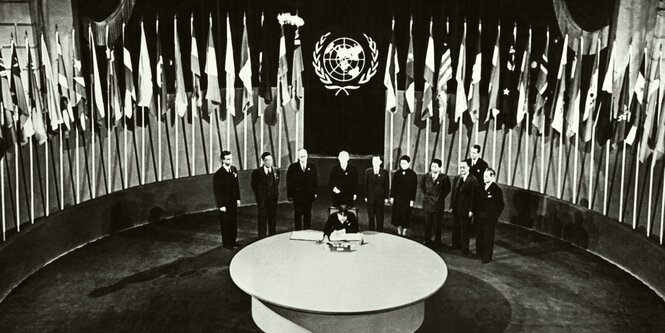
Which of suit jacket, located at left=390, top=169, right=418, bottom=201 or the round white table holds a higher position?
suit jacket, located at left=390, top=169, right=418, bottom=201

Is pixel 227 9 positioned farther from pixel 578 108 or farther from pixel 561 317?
pixel 561 317

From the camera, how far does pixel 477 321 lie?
26.4 feet

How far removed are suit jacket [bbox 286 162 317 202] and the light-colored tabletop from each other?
1.90 metres

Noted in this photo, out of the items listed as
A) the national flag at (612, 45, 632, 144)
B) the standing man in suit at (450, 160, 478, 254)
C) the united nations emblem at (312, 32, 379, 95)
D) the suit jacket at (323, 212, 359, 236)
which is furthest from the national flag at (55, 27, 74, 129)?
the national flag at (612, 45, 632, 144)

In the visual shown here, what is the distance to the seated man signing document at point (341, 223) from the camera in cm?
889

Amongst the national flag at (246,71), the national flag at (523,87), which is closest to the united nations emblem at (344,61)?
the national flag at (246,71)

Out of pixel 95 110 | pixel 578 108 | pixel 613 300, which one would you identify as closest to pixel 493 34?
pixel 578 108

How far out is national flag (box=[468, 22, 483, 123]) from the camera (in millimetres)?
12688

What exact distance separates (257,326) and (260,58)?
7.39m

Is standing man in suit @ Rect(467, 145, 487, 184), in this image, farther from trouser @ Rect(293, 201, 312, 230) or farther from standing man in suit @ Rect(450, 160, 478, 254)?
trouser @ Rect(293, 201, 312, 230)

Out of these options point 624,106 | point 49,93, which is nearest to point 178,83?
point 49,93

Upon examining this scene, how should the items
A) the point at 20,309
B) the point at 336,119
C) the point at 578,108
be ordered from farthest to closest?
the point at 336,119
the point at 578,108
the point at 20,309

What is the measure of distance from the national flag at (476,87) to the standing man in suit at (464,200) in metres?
2.63

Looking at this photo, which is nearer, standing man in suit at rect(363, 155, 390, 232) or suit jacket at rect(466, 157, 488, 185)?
standing man in suit at rect(363, 155, 390, 232)
